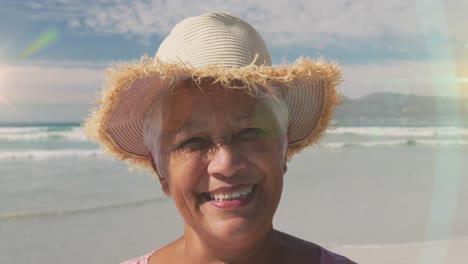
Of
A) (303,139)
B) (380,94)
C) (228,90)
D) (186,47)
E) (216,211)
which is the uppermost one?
(186,47)

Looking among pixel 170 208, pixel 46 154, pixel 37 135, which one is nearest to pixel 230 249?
pixel 170 208

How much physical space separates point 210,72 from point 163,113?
259 mm

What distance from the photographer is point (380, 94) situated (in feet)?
120

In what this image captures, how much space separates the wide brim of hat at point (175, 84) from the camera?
5.03ft

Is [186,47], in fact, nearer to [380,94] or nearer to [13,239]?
[13,239]

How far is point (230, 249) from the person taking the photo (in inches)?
64.7

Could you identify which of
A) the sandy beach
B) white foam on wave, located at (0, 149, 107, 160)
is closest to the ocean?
the sandy beach

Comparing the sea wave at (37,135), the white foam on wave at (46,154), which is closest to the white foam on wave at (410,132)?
the sea wave at (37,135)

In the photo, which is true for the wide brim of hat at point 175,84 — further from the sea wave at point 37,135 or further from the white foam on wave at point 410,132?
the white foam on wave at point 410,132

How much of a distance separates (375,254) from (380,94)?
33.2 meters

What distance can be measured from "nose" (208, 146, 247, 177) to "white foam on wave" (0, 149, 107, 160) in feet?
47.0

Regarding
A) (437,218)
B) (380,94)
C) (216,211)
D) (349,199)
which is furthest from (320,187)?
(380,94)

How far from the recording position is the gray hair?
1.63 metres

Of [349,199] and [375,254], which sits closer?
[375,254]
